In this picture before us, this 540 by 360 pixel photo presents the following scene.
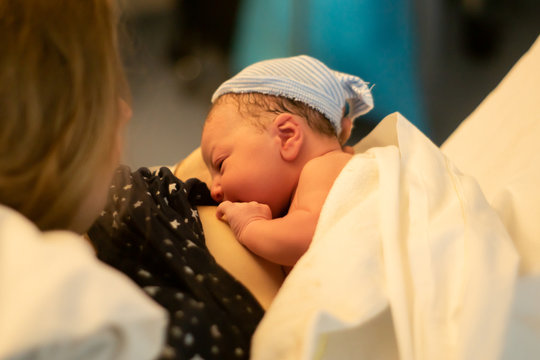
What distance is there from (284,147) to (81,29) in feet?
1.34

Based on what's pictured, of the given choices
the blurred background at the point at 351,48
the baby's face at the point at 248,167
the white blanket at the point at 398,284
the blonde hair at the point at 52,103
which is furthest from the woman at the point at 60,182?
the blurred background at the point at 351,48

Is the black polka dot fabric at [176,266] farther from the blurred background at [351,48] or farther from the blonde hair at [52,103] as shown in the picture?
the blurred background at [351,48]

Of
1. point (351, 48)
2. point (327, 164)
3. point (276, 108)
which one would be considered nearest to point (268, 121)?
point (276, 108)

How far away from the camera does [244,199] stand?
0.81m

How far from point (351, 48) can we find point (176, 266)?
1.37 meters

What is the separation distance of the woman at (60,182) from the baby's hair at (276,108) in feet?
1.13

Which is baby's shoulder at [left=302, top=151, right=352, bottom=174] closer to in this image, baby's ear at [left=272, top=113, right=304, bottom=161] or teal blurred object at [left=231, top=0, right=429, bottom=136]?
baby's ear at [left=272, top=113, right=304, bottom=161]

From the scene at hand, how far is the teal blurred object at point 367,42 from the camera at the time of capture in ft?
5.81

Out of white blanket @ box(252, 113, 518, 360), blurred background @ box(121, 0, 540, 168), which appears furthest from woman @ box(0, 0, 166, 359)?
blurred background @ box(121, 0, 540, 168)

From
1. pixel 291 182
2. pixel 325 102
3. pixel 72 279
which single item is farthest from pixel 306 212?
pixel 72 279

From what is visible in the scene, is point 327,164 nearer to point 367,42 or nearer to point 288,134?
point 288,134

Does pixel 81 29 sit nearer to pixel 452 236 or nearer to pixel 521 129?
pixel 452 236

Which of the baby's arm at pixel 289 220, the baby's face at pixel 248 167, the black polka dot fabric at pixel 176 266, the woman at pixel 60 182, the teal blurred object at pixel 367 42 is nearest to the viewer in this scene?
the woman at pixel 60 182

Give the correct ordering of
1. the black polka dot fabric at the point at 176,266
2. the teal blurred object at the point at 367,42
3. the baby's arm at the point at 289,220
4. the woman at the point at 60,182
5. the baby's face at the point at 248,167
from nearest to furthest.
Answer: the woman at the point at 60,182 < the black polka dot fabric at the point at 176,266 < the baby's arm at the point at 289,220 < the baby's face at the point at 248,167 < the teal blurred object at the point at 367,42
